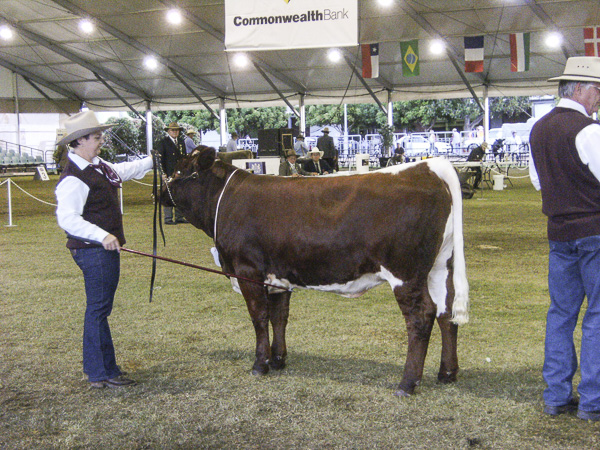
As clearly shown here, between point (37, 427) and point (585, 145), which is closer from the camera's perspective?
point (585, 145)

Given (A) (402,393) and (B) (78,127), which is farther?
(B) (78,127)

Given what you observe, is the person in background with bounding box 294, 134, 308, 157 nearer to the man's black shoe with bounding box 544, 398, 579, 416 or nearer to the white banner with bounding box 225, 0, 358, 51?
the white banner with bounding box 225, 0, 358, 51

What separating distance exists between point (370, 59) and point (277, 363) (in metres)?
20.6

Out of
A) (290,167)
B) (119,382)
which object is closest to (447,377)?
(119,382)

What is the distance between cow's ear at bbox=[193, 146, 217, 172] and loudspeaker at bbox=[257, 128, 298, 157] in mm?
12154

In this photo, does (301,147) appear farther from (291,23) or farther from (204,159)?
(204,159)

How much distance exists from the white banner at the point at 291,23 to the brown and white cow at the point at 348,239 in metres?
5.29

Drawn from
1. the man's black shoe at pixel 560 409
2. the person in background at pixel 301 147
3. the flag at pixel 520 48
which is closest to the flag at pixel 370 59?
the person in background at pixel 301 147

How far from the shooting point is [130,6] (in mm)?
22484

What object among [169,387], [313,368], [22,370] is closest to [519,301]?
[313,368]

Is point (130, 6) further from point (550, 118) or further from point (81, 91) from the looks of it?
point (550, 118)

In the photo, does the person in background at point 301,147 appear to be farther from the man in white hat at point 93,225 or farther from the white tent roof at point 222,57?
the man in white hat at point 93,225

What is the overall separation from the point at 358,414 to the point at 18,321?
3.72m

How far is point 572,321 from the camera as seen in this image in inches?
141
